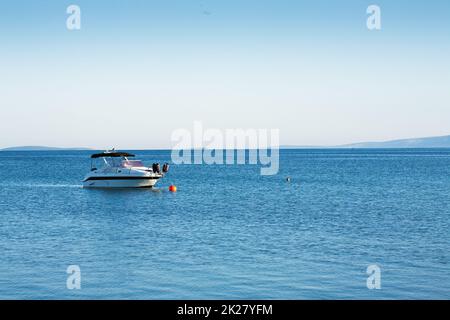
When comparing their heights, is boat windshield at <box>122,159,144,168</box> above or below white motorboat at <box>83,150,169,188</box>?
above

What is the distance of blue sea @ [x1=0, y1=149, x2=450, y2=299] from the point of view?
2516 centimetres

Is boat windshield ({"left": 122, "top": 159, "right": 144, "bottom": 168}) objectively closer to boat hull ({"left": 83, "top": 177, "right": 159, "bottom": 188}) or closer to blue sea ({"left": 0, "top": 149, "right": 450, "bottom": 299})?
boat hull ({"left": 83, "top": 177, "right": 159, "bottom": 188})

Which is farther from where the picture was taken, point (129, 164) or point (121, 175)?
point (129, 164)

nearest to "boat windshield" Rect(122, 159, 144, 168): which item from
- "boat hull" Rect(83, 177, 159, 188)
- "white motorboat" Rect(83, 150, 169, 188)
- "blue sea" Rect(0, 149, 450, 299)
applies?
"white motorboat" Rect(83, 150, 169, 188)

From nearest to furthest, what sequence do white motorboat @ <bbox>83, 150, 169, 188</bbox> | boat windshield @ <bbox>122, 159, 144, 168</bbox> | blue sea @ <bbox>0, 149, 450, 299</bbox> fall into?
blue sea @ <bbox>0, 149, 450, 299</bbox> < white motorboat @ <bbox>83, 150, 169, 188</bbox> < boat windshield @ <bbox>122, 159, 144, 168</bbox>

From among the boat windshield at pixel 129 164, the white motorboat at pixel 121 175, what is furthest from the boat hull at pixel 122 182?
the boat windshield at pixel 129 164

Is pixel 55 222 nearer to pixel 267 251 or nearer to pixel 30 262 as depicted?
pixel 30 262

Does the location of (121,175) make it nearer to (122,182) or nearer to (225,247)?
(122,182)

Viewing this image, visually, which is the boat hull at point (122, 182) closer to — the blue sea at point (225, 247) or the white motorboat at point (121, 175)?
the white motorboat at point (121, 175)

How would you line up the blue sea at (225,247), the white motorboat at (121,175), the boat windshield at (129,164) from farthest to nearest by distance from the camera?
the boat windshield at (129,164), the white motorboat at (121,175), the blue sea at (225,247)

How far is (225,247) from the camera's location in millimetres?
34812

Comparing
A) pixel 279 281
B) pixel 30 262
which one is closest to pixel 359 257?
pixel 279 281

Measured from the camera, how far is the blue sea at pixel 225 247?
82.5ft

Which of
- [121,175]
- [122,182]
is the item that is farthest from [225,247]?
[122,182]
